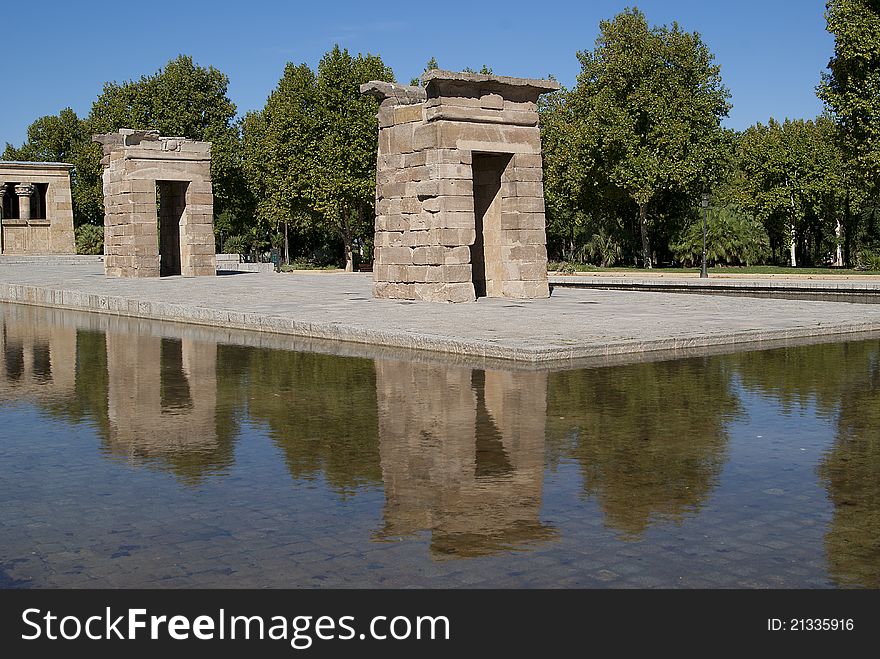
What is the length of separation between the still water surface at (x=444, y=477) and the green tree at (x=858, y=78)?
29.1m

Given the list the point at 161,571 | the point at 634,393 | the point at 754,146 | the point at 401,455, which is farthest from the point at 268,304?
the point at 754,146

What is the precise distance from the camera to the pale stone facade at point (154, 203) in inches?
1254

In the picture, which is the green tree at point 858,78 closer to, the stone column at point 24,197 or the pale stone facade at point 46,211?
the pale stone facade at point 46,211

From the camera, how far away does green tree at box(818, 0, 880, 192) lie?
37062 millimetres

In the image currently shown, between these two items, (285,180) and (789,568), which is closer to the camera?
(789,568)

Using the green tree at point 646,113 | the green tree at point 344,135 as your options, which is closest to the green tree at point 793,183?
the green tree at point 646,113

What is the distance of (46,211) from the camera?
54.5 m

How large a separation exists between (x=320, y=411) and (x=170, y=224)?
2659 centimetres

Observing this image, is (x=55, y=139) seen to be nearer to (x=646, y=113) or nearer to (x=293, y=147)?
(x=293, y=147)

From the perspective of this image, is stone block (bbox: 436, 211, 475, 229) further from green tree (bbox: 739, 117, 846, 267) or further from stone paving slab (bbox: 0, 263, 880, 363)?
green tree (bbox: 739, 117, 846, 267)

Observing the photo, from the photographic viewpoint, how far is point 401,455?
7.08 meters

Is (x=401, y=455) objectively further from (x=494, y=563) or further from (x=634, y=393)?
(x=634, y=393)
